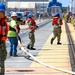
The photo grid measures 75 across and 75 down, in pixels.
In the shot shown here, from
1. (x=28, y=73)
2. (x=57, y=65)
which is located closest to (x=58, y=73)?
(x=28, y=73)

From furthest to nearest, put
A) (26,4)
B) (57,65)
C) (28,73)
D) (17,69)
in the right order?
(26,4) < (57,65) < (17,69) < (28,73)

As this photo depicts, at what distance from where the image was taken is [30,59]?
47.0ft

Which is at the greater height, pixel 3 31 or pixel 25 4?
pixel 3 31

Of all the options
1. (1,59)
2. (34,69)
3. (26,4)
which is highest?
(1,59)

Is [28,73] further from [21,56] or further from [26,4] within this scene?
[26,4]

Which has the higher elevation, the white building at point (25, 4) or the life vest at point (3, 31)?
the life vest at point (3, 31)

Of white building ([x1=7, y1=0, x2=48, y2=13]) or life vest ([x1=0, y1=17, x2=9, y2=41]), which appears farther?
white building ([x1=7, y1=0, x2=48, y2=13])

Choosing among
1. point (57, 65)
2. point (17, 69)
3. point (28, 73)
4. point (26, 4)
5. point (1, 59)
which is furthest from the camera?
point (26, 4)

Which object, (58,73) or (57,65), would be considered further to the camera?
(57,65)

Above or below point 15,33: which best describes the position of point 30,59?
below

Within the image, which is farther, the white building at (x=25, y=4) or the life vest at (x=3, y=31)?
the white building at (x=25, y=4)

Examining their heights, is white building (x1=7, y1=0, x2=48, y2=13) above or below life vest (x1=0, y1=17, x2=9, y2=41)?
below

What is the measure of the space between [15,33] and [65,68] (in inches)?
117

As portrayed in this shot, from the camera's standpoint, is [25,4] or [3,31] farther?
[25,4]
